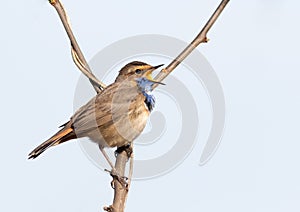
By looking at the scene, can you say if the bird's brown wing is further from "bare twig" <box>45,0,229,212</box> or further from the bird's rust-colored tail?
"bare twig" <box>45,0,229,212</box>

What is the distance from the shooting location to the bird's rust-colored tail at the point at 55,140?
5330mm

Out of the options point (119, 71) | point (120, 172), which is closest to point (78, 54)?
point (120, 172)

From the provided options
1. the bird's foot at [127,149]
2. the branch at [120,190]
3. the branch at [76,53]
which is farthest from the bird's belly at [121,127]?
the branch at [120,190]

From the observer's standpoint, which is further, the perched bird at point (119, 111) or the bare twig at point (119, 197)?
the perched bird at point (119, 111)

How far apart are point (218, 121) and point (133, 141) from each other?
1.00 meters

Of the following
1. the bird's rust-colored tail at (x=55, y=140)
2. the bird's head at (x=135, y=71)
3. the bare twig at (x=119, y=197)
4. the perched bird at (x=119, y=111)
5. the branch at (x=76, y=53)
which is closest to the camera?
the bare twig at (x=119, y=197)

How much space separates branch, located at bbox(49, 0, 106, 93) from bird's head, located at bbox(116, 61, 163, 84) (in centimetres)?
59

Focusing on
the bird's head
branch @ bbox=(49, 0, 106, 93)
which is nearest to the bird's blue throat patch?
A: the bird's head

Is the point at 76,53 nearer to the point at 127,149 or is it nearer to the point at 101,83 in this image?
the point at 101,83

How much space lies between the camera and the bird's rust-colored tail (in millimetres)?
5330

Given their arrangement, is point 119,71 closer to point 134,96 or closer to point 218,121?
point 134,96

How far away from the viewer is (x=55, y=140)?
5.88 metres

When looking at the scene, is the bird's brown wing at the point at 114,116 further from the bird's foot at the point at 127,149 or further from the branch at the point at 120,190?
the branch at the point at 120,190

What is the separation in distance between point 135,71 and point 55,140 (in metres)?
1.38
